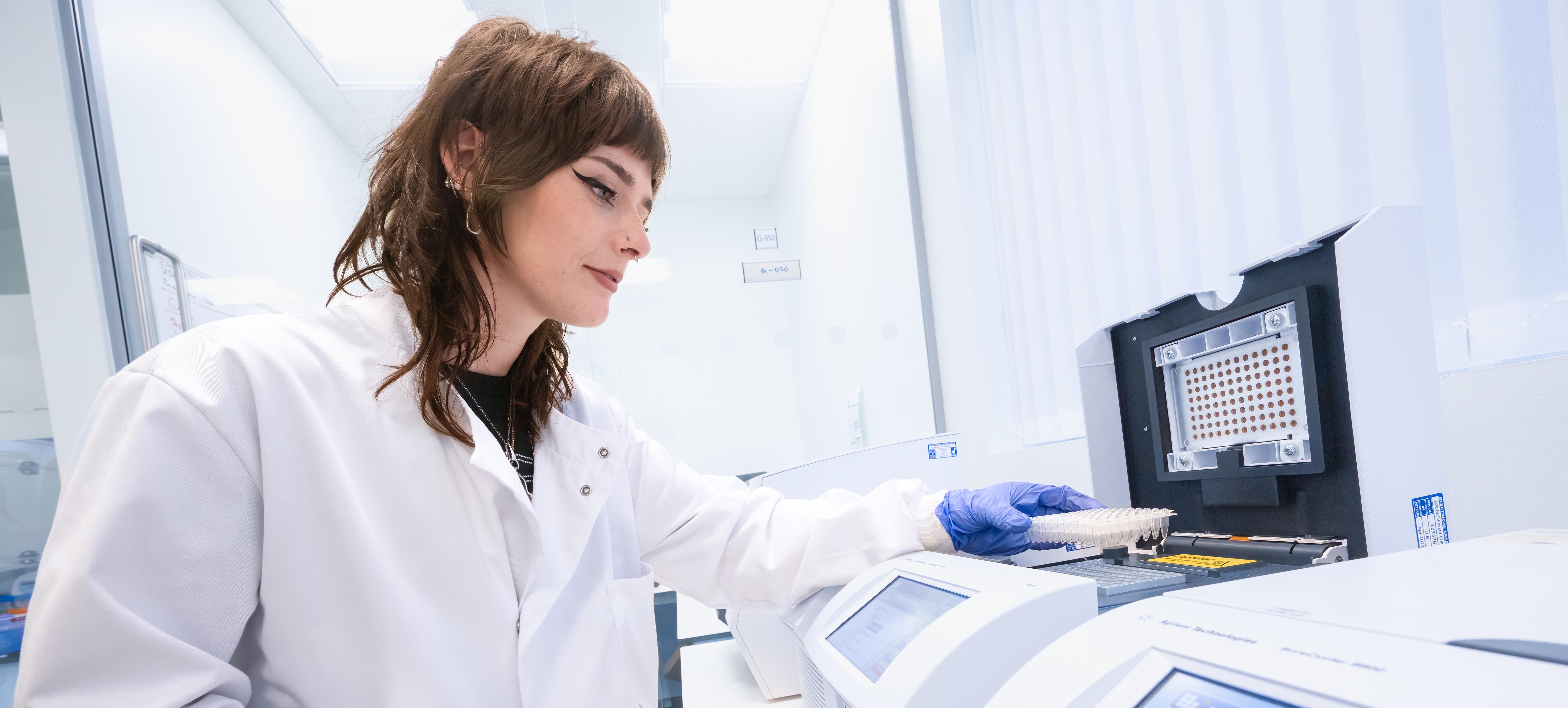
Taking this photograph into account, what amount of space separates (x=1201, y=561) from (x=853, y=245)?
1932 millimetres

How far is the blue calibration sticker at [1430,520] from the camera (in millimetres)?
739

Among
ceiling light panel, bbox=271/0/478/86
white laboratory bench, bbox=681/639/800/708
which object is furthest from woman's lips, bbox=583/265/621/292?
ceiling light panel, bbox=271/0/478/86

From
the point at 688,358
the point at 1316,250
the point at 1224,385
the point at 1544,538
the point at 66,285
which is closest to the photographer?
the point at 1544,538

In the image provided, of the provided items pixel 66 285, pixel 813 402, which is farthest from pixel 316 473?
pixel 813 402

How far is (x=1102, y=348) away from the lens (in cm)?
117

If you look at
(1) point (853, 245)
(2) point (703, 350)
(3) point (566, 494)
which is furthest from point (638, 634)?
(1) point (853, 245)

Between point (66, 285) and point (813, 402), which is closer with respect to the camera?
point (66, 285)

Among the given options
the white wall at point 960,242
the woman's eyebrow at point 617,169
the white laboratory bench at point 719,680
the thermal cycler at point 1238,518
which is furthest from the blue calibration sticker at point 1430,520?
the white wall at point 960,242

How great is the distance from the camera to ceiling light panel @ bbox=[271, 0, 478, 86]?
2318 mm

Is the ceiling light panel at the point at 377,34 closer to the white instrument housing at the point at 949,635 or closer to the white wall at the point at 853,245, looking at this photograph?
the white wall at the point at 853,245

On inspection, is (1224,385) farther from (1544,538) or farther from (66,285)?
(66,285)

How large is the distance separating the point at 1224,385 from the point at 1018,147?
120 centimetres

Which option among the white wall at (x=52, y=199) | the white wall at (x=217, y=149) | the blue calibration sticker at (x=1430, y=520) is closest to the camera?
the blue calibration sticker at (x=1430, y=520)

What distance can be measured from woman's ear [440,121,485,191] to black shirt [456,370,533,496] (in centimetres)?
28
